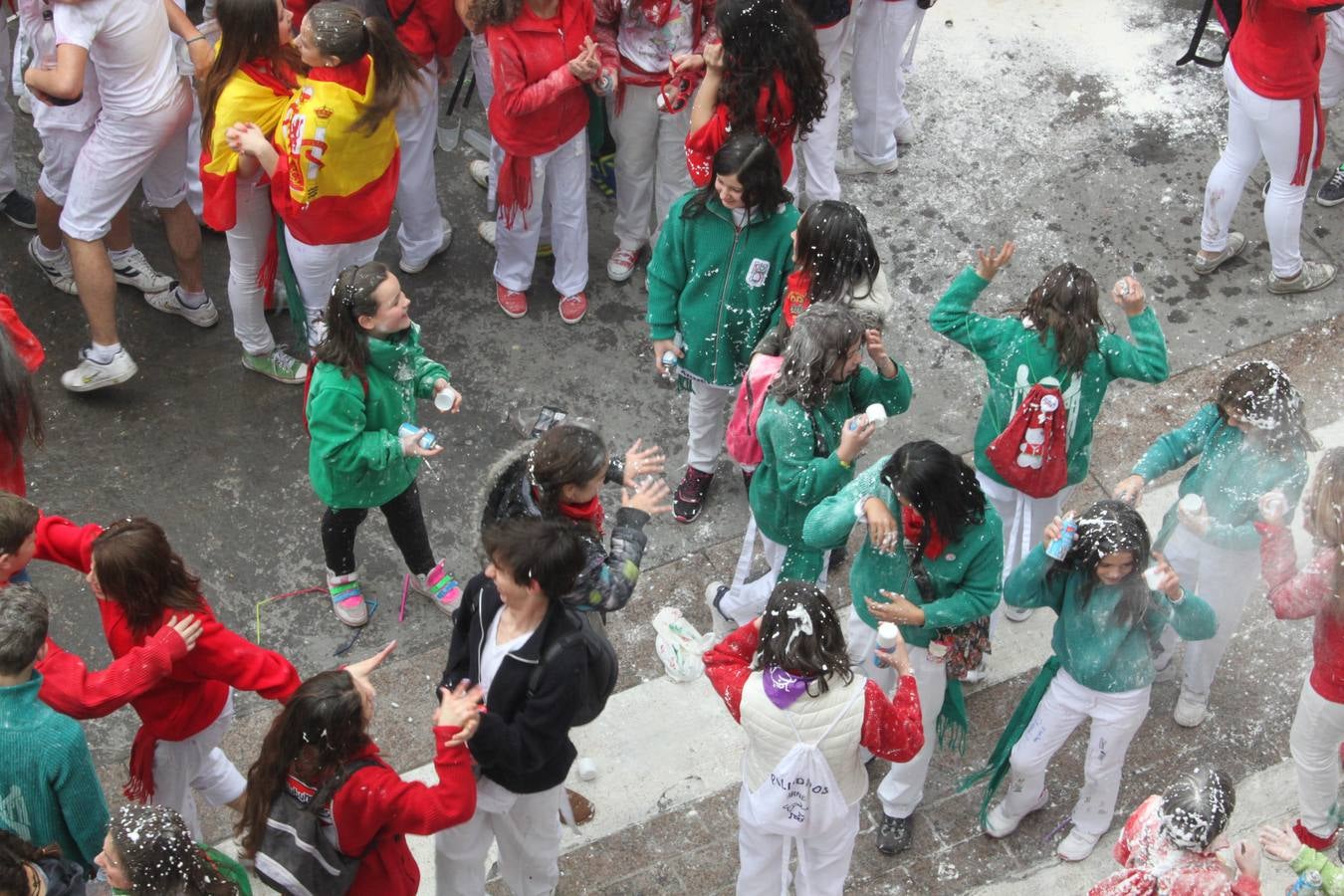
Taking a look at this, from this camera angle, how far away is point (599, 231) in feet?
22.7

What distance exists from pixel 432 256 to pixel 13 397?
248 cm

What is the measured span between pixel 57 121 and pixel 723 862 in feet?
12.2

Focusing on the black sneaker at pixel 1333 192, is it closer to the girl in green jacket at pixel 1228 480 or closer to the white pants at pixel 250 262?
the girl in green jacket at pixel 1228 480

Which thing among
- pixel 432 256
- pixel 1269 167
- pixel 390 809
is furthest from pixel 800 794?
pixel 1269 167

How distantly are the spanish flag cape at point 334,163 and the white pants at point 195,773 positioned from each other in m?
1.95

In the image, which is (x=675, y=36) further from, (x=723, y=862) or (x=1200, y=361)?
(x=723, y=862)

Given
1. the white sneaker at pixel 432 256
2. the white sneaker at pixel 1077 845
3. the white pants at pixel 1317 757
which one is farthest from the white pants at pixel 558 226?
the white pants at pixel 1317 757

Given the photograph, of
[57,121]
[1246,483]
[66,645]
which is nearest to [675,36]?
[57,121]

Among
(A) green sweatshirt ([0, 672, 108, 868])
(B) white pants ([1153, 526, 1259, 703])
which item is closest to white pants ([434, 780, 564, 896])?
(A) green sweatshirt ([0, 672, 108, 868])

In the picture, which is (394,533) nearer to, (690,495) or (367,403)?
(367,403)

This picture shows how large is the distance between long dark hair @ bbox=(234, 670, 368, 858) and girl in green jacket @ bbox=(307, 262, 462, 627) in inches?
49.3

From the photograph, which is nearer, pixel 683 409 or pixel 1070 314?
pixel 1070 314

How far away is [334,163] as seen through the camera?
5.38m

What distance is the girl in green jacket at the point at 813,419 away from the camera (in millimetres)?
4449
